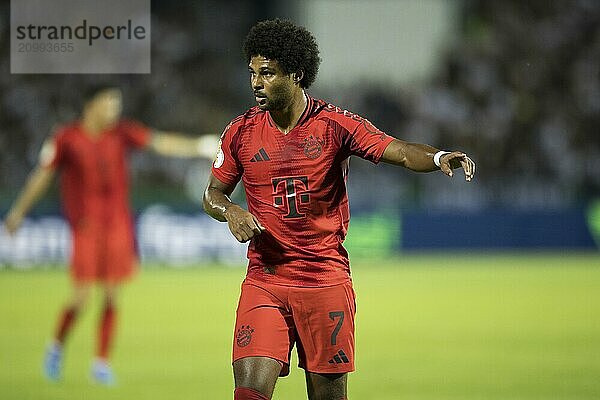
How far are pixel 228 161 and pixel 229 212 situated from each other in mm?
445

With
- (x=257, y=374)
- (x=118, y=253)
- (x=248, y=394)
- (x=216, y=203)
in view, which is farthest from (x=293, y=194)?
(x=118, y=253)

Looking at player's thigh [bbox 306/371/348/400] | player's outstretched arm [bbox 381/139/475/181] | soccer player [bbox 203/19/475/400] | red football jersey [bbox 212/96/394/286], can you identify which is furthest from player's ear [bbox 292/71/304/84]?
player's thigh [bbox 306/371/348/400]

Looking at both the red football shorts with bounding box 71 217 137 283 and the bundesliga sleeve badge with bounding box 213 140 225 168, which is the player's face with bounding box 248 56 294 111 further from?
the red football shorts with bounding box 71 217 137 283

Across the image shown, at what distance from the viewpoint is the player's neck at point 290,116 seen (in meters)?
5.93

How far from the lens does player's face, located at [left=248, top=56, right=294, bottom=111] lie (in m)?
5.80

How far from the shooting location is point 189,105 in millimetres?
23359

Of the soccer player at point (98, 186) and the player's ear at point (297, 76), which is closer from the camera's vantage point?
the player's ear at point (297, 76)

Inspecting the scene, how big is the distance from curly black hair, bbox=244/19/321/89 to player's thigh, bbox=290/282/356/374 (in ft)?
3.60

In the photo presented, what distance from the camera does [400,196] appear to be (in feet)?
69.9

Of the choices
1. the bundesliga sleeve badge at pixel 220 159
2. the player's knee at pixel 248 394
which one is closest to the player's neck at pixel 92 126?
the bundesliga sleeve badge at pixel 220 159

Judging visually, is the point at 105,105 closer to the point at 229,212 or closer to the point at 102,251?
the point at 102,251

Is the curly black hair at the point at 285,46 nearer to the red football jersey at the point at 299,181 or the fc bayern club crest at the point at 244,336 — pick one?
the red football jersey at the point at 299,181

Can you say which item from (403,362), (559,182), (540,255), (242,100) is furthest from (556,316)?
(242,100)

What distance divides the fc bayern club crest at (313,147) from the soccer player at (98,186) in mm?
4732
